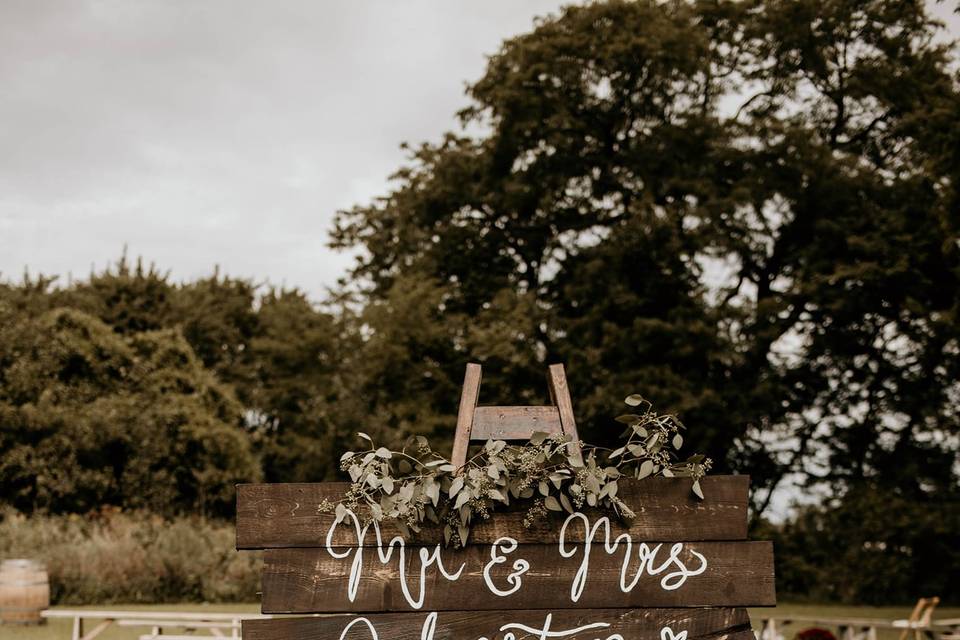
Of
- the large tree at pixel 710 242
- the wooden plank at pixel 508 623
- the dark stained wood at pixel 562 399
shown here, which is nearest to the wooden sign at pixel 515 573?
the wooden plank at pixel 508 623

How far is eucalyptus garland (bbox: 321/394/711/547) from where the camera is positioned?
145 inches

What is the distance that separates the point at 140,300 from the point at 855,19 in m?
22.5

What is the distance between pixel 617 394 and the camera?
69.9ft

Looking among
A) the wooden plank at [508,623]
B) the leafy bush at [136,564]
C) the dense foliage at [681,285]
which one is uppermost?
the dense foliage at [681,285]

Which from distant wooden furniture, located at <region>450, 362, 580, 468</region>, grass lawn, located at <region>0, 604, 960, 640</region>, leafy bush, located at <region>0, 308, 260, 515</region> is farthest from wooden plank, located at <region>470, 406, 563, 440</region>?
leafy bush, located at <region>0, 308, 260, 515</region>

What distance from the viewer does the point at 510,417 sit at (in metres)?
4.83

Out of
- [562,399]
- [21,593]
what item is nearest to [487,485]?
[562,399]

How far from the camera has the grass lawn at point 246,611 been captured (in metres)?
13.9

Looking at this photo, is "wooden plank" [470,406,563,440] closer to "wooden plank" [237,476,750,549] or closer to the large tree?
"wooden plank" [237,476,750,549]

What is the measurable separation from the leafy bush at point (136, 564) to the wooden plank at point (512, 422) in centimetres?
1545

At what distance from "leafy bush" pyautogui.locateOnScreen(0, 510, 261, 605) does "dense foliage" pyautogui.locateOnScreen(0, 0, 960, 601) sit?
19.6 feet

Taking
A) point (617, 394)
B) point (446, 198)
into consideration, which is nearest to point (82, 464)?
point (446, 198)

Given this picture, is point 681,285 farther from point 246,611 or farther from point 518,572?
point 518,572

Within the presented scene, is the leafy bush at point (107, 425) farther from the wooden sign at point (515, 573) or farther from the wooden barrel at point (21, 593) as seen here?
the wooden sign at point (515, 573)
